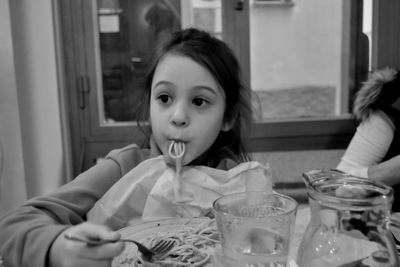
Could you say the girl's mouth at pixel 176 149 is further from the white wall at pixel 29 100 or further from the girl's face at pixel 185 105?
the white wall at pixel 29 100

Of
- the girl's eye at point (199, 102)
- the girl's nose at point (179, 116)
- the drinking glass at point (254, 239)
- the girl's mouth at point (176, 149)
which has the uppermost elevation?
the girl's eye at point (199, 102)

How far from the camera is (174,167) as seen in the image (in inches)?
35.9

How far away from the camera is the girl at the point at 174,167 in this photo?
0.82 meters

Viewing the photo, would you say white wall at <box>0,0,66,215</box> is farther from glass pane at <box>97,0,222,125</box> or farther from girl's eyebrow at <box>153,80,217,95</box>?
girl's eyebrow at <box>153,80,217,95</box>

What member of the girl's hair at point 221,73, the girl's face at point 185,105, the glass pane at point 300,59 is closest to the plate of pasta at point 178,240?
the girl's face at point 185,105

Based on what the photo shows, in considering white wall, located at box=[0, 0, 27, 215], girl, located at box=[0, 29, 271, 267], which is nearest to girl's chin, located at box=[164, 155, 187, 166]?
girl, located at box=[0, 29, 271, 267]

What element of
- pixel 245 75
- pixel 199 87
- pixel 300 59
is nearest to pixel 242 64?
pixel 245 75

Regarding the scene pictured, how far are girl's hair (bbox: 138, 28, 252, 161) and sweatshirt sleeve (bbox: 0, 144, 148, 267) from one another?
7.5 inches

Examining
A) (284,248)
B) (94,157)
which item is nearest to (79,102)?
(94,157)

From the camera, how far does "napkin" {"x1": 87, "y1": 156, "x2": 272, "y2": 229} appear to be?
Result: 864 millimetres

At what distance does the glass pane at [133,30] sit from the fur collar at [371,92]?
66 centimetres

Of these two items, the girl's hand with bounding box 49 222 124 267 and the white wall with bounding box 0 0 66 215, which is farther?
the white wall with bounding box 0 0 66 215

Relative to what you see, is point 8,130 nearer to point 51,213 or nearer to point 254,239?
point 51,213

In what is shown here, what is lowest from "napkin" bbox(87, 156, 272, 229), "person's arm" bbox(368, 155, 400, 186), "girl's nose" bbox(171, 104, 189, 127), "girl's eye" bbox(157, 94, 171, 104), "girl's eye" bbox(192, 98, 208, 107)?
"person's arm" bbox(368, 155, 400, 186)
